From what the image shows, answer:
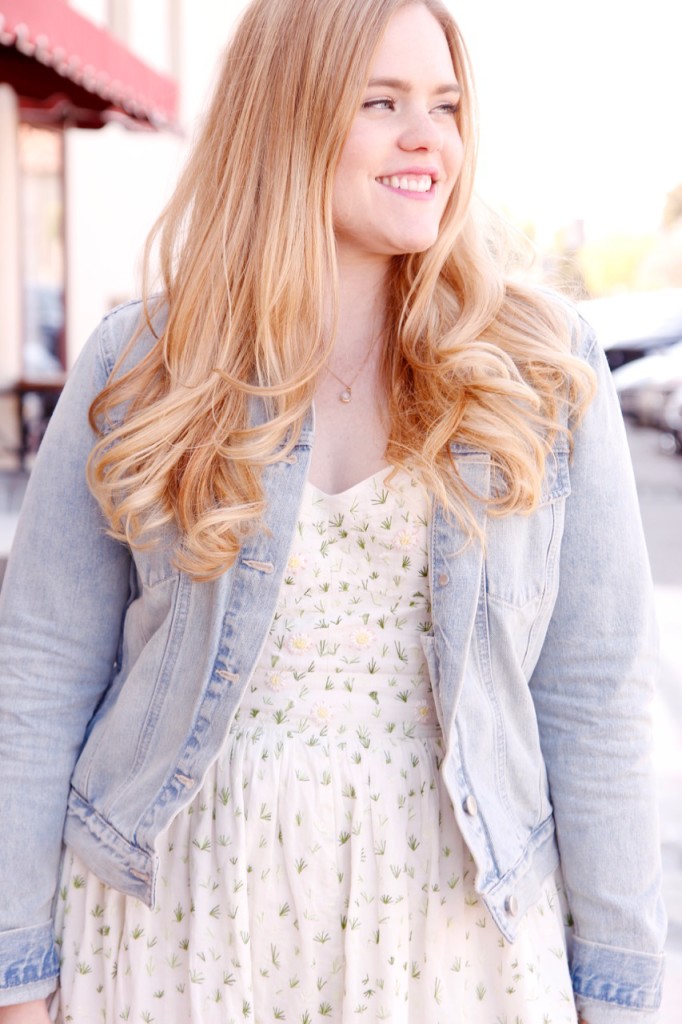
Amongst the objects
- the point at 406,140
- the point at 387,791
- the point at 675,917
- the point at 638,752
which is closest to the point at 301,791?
the point at 387,791

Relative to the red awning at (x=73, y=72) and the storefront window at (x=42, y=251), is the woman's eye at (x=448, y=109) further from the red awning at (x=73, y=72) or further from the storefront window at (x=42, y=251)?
the storefront window at (x=42, y=251)

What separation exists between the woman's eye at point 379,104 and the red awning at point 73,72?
4.10 metres

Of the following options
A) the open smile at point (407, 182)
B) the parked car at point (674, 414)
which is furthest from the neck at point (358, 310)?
the parked car at point (674, 414)

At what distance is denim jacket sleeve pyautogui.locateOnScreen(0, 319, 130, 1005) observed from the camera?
1.48 meters

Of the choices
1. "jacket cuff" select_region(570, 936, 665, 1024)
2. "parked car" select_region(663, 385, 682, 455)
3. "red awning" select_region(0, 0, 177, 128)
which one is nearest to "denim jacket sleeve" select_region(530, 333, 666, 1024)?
"jacket cuff" select_region(570, 936, 665, 1024)

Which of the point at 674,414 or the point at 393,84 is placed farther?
the point at 674,414

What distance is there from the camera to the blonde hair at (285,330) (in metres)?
1.42

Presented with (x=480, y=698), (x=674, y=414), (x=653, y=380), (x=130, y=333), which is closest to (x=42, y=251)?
(x=653, y=380)

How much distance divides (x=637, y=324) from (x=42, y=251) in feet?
17.6

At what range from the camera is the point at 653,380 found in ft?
33.5

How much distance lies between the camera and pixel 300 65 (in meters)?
1.46

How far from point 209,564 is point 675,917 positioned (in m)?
2.38

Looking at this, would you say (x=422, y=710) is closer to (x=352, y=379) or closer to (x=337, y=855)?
(x=337, y=855)

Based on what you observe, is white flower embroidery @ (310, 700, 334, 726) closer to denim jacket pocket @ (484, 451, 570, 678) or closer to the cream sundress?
the cream sundress
